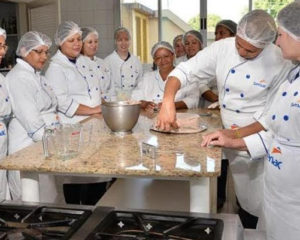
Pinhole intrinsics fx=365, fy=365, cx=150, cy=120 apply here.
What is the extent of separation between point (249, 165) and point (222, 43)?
65cm

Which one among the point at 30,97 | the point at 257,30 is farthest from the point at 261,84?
the point at 30,97

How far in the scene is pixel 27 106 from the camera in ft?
6.29

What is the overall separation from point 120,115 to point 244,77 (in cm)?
63

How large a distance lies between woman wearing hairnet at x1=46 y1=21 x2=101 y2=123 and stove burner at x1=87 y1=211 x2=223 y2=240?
4.56 ft

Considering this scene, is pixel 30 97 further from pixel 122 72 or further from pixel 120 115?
pixel 122 72

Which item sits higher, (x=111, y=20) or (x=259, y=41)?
(x=111, y=20)

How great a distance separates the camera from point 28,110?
1.91m

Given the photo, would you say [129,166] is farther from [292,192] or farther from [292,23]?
[292,23]

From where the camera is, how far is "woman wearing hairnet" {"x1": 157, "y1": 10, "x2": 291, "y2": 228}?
1.63 m

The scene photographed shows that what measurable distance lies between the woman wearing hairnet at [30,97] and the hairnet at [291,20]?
1269mm

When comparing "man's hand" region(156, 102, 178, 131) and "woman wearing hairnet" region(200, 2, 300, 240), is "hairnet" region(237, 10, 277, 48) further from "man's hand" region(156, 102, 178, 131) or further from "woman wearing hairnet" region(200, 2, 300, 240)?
"man's hand" region(156, 102, 178, 131)

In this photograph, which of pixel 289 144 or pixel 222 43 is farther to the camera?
pixel 222 43

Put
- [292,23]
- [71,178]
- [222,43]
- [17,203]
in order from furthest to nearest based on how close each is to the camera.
→ 1. [71,178]
2. [222,43]
3. [292,23]
4. [17,203]

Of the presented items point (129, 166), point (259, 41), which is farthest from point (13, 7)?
point (129, 166)
